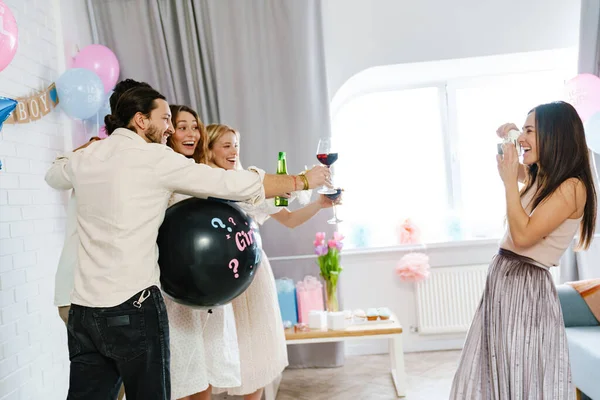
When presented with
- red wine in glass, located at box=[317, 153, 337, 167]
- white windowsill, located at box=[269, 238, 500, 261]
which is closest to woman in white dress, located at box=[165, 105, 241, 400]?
red wine in glass, located at box=[317, 153, 337, 167]

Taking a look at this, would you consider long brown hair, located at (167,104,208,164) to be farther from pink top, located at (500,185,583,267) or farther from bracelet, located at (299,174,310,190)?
pink top, located at (500,185,583,267)

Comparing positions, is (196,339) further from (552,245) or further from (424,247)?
(424,247)

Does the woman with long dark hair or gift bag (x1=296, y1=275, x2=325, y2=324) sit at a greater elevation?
the woman with long dark hair

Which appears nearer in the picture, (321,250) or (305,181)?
(305,181)

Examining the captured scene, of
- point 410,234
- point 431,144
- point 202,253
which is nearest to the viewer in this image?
point 202,253

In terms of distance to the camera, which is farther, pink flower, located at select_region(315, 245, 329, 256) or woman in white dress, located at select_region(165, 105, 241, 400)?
pink flower, located at select_region(315, 245, 329, 256)

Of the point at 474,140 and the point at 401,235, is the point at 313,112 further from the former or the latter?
the point at 474,140

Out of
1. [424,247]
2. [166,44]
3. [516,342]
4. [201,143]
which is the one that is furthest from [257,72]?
[516,342]

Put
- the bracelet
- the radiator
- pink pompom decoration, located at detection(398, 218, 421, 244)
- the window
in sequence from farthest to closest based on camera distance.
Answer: the window, pink pompom decoration, located at detection(398, 218, 421, 244), the radiator, the bracelet

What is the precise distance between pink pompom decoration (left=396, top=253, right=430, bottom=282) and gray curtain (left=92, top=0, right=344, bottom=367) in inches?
23.4

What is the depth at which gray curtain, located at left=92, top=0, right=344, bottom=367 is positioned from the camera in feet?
12.5

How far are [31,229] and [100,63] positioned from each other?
3.52 ft

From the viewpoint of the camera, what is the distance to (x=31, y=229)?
2.81 metres

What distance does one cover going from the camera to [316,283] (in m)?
3.66
